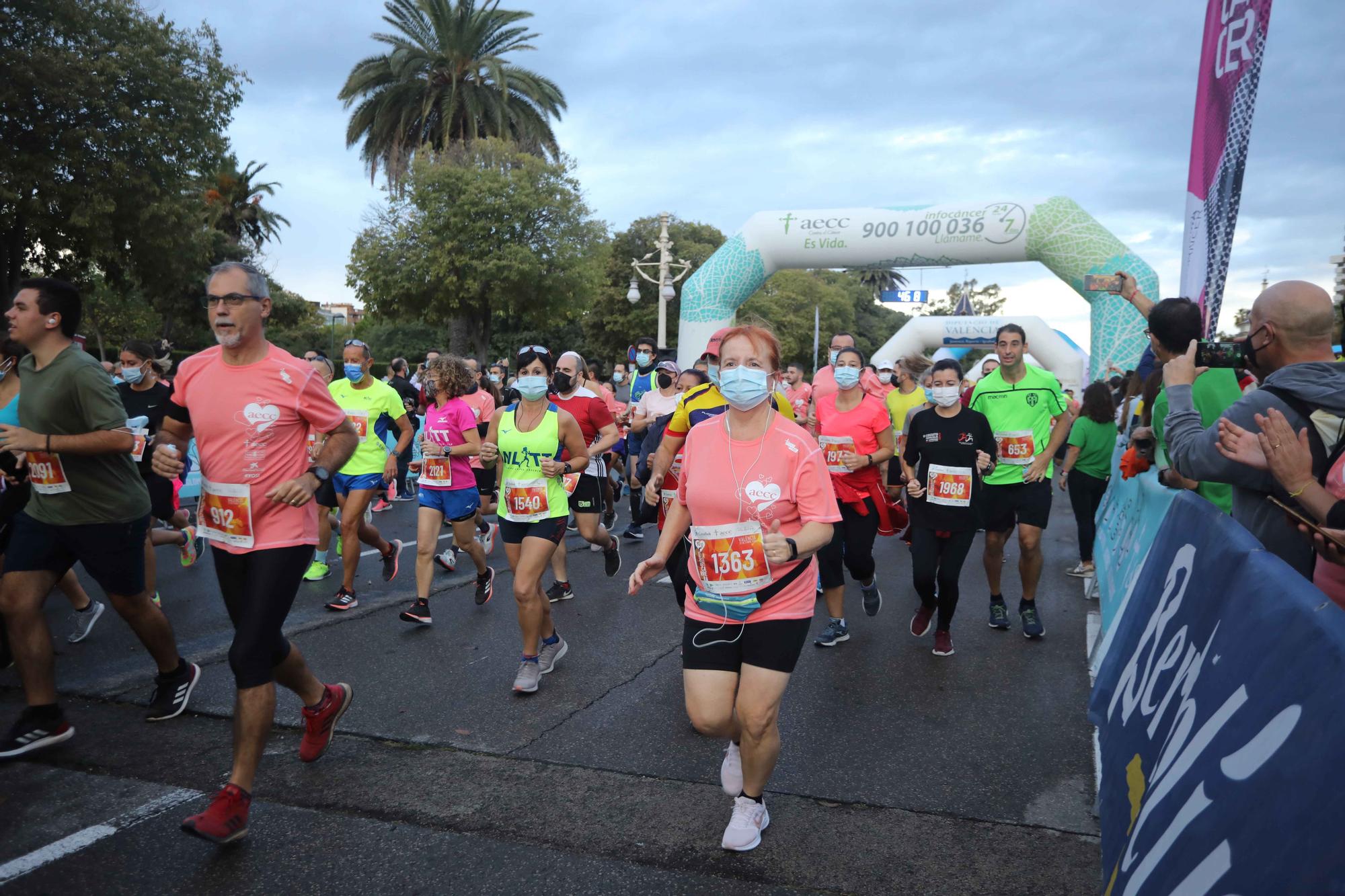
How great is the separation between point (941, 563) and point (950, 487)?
504 millimetres

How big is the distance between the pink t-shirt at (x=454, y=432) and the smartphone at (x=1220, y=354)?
486cm

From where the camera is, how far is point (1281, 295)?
3031mm

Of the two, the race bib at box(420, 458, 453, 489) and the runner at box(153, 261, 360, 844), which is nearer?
the runner at box(153, 261, 360, 844)

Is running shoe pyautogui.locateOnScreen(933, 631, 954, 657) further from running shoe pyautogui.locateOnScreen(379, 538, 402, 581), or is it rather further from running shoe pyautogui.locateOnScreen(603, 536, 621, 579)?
running shoe pyautogui.locateOnScreen(379, 538, 402, 581)

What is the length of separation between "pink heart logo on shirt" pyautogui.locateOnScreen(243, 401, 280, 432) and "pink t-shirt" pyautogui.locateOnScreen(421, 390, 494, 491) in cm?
317

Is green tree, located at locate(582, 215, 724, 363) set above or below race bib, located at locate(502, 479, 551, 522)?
above

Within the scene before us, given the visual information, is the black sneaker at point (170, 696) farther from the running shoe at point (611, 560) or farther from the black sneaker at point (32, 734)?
the running shoe at point (611, 560)

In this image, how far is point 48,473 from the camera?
430 centimetres

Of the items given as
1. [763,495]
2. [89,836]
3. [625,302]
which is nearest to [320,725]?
[89,836]

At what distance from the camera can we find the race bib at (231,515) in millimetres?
3611

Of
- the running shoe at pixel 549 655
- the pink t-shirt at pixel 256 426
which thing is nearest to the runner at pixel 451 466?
the running shoe at pixel 549 655

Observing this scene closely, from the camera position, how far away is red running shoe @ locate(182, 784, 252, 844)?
321 centimetres

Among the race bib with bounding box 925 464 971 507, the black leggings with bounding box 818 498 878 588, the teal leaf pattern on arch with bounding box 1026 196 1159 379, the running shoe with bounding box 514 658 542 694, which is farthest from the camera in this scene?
the teal leaf pattern on arch with bounding box 1026 196 1159 379

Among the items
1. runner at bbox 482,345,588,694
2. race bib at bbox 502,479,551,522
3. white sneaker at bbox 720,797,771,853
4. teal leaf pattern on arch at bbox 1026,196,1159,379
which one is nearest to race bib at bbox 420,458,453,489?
runner at bbox 482,345,588,694
